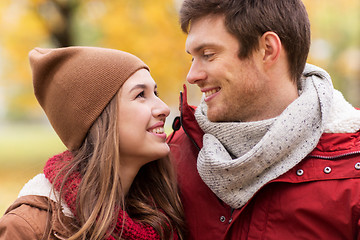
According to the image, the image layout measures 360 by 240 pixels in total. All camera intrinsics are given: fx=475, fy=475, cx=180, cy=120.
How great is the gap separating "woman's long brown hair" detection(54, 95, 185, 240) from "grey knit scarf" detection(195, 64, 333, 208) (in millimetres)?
325

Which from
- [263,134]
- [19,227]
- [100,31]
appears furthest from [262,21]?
[100,31]

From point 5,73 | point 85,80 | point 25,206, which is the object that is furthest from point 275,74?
point 5,73

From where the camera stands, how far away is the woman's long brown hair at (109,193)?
90.0 inches

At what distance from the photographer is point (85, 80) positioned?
2402mm

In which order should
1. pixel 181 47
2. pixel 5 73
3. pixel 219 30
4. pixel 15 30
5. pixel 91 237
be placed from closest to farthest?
pixel 91 237
pixel 219 30
pixel 181 47
pixel 15 30
pixel 5 73

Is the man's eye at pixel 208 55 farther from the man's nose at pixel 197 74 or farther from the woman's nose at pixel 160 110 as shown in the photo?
the woman's nose at pixel 160 110

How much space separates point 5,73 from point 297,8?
745 cm

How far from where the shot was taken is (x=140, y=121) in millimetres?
2469

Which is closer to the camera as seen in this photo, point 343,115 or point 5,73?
point 343,115

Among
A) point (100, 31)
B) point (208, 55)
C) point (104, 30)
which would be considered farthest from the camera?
point (100, 31)

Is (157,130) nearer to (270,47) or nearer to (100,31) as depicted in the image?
(270,47)

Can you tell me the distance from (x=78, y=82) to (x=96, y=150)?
36cm

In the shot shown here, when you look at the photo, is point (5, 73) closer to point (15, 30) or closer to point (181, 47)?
point (15, 30)

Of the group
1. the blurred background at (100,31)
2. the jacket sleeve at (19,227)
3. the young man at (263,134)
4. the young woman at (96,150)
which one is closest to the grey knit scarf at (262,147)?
the young man at (263,134)
